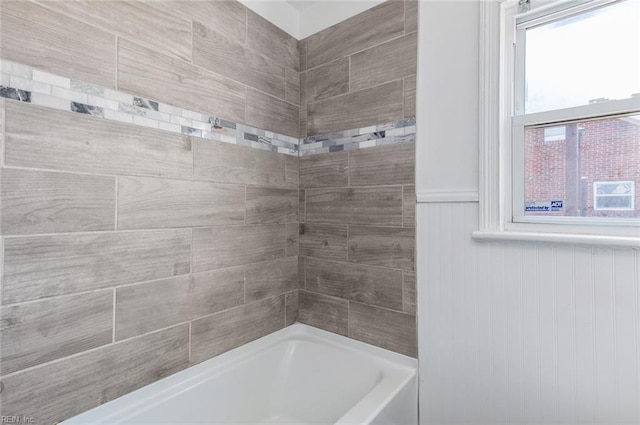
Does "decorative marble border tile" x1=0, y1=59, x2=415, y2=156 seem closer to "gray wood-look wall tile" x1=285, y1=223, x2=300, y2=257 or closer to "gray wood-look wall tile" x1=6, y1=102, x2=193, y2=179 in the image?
"gray wood-look wall tile" x1=6, y1=102, x2=193, y2=179

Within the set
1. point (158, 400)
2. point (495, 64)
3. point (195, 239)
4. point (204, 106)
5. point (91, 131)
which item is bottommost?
point (158, 400)

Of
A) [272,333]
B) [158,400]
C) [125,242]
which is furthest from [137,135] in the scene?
[272,333]

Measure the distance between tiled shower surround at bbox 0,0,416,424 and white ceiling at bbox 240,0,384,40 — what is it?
0.18ft

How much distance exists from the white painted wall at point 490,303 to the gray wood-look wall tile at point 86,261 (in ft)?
3.67

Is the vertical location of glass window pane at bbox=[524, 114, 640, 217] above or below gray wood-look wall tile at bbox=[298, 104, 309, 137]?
below

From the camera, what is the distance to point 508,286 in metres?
1.23

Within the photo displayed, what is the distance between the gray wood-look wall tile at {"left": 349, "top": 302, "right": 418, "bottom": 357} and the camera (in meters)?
1.48

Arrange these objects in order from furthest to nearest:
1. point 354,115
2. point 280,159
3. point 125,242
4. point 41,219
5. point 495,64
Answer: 1. point 280,159
2. point 354,115
3. point 495,64
4. point 125,242
5. point 41,219

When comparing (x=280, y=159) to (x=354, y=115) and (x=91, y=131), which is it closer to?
(x=354, y=115)

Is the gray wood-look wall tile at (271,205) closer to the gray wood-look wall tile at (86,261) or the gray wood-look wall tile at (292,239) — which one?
the gray wood-look wall tile at (292,239)

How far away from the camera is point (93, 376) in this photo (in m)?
1.07

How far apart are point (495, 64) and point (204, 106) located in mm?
1266

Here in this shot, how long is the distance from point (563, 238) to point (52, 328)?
176cm

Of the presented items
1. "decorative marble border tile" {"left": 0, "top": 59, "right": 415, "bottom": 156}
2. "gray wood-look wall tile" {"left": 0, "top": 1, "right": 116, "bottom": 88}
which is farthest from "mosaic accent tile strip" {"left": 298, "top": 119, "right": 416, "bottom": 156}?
"gray wood-look wall tile" {"left": 0, "top": 1, "right": 116, "bottom": 88}
